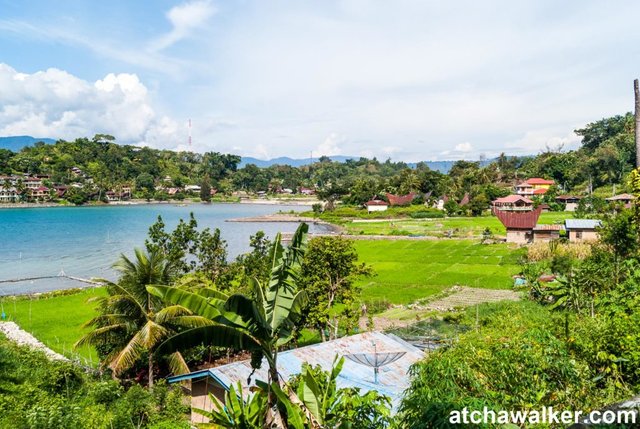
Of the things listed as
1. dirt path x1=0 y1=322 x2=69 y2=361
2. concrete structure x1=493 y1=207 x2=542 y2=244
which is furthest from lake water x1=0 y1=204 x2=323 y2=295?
concrete structure x1=493 y1=207 x2=542 y2=244

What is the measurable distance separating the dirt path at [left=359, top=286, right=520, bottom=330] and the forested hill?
48.1 m

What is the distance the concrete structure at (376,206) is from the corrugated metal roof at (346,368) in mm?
71960

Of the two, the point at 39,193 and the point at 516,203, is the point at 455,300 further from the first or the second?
the point at 39,193

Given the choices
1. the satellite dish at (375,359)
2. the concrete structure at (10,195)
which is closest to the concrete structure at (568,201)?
the satellite dish at (375,359)

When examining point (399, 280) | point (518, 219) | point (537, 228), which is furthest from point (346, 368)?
point (537, 228)

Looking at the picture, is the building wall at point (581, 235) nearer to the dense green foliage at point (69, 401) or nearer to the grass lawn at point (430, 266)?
the grass lawn at point (430, 266)

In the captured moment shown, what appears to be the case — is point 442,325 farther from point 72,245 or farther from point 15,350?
point 72,245

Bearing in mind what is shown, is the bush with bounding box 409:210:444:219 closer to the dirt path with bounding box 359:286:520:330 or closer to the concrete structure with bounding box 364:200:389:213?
the concrete structure with bounding box 364:200:389:213

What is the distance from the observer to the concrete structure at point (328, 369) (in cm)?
1036

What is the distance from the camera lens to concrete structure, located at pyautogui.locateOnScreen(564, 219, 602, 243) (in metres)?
37.2

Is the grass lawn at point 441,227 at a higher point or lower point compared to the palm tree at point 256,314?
lower

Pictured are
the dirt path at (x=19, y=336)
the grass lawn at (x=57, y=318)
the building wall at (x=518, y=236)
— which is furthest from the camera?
the building wall at (x=518, y=236)

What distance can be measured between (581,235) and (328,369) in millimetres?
34063

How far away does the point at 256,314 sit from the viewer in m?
6.50
